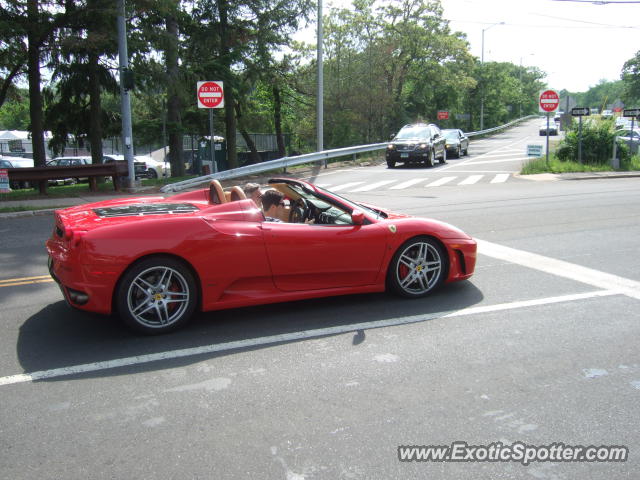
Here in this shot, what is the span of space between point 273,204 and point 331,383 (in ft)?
7.81

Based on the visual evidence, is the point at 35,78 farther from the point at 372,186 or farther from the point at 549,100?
the point at 549,100

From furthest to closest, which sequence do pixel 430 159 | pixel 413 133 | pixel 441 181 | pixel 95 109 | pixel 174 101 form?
pixel 413 133 → pixel 430 159 → pixel 174 101 → pixel 95 109 → pixel 441 181

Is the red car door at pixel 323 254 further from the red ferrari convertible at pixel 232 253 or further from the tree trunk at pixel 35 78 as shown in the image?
the tree trunk at pixel 35 78

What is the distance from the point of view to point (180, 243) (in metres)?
4.73

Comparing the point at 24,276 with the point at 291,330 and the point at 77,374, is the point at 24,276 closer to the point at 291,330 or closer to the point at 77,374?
the point at 77,374

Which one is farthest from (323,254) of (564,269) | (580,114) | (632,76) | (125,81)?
(632,76)

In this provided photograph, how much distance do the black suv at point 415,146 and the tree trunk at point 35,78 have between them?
1355 centimetres

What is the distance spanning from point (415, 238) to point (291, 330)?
5.48 ft

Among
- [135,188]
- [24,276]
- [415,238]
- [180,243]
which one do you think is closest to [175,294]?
[180,243]

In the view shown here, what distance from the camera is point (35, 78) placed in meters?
18.1

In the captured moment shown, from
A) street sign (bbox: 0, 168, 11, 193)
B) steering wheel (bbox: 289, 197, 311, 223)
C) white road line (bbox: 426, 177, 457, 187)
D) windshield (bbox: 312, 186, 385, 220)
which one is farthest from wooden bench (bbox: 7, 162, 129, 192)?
windshield (bbox: 312, 186, 385, 220)

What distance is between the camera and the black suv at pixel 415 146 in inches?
959

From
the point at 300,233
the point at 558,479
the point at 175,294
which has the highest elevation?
the point at 300,233

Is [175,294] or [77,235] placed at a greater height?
[77,235]
